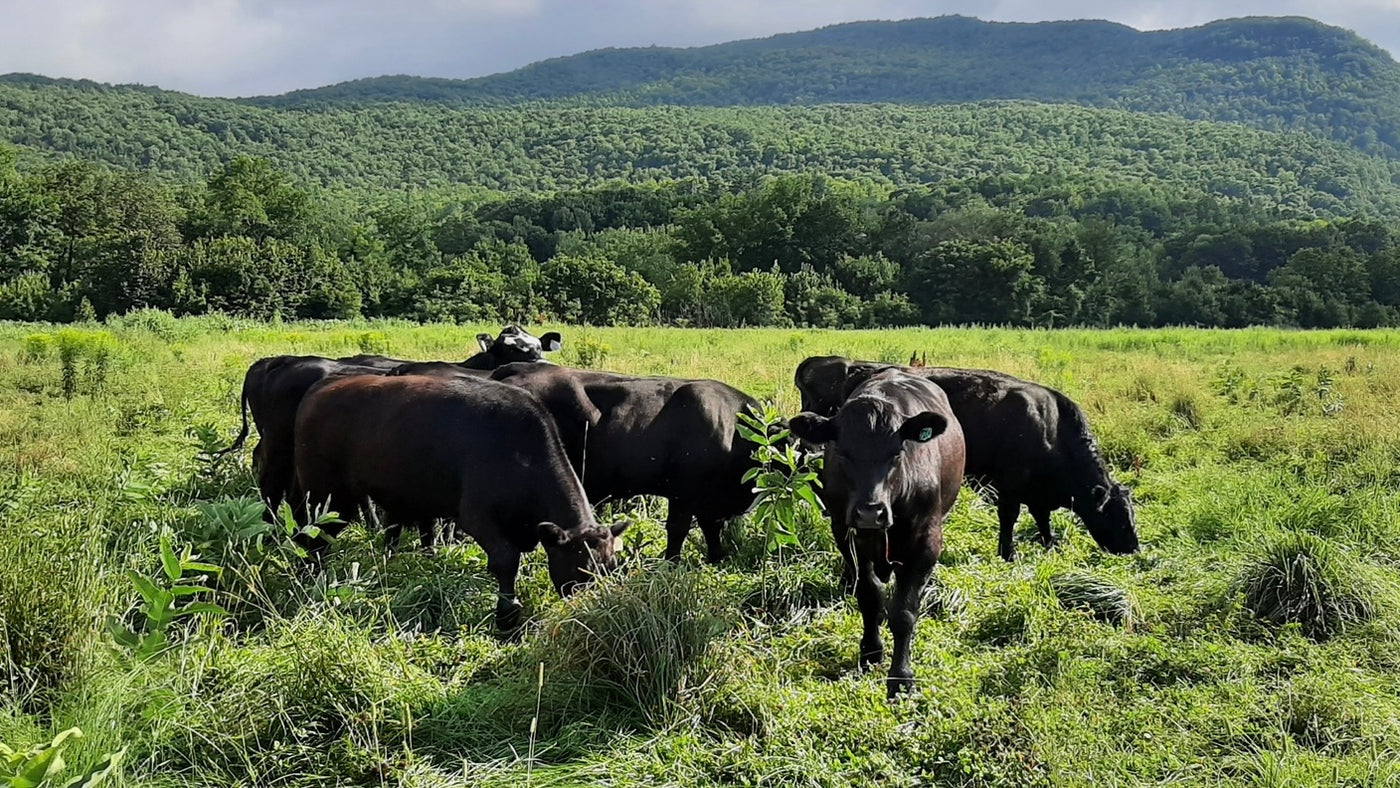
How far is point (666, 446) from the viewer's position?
7.36 m

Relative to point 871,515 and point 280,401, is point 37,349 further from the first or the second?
point 871,515

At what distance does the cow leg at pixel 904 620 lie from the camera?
187 inches

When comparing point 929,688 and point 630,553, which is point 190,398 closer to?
point 630,553

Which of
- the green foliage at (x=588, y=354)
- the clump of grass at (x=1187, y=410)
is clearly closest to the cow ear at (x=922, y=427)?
the clump of grass at (x=1187, y=410)

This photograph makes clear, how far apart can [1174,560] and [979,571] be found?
1.59 meters

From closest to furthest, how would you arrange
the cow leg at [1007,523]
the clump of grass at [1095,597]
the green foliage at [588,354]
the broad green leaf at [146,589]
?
the broad green leaf at [146,589]
the clump of grass at [1095,597]
the cow leg at [1007,523]
the green foliage at [588,354]

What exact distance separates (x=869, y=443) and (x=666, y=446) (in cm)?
282

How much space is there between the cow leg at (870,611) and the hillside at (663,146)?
98.7 meters

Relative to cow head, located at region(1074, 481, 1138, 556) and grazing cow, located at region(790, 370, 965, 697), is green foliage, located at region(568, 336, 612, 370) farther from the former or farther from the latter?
grazing cow, located at region(790, 370, 965, 697)

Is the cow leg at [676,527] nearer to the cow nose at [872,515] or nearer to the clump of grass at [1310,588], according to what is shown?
the cow nose at [872,515]

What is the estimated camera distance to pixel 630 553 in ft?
21.7

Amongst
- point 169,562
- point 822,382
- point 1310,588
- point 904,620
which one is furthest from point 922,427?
point 822,382

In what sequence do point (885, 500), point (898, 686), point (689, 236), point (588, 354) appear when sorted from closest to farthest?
point (885, 500) → point (898, 686) → point (588, 354) → point (689, 236)

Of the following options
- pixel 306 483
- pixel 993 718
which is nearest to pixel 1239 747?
pixel 993 718
